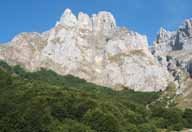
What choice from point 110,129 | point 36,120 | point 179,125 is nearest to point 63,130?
point 36,120

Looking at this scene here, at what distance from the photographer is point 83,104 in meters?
180

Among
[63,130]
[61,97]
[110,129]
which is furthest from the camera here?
[61,97]

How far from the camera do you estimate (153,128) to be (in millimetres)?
162500

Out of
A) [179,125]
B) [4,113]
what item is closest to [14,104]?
[4,113]

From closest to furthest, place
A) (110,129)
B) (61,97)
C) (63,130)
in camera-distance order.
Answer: (63,130)
(110,129)
(61,97)

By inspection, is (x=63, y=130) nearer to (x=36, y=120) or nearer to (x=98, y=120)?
(x=36, y=120)

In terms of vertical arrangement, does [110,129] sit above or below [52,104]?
below

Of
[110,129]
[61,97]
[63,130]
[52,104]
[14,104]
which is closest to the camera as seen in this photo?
[63,130]

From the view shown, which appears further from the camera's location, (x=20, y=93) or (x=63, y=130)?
(x=20, y=93)

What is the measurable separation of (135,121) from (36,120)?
5970 centimetres

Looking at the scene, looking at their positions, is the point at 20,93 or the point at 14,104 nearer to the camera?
the point at 14,104

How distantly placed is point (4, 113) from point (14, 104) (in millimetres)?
8022

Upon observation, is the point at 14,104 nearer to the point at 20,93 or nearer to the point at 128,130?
the point at 20,93

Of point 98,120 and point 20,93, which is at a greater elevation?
point 20,93
